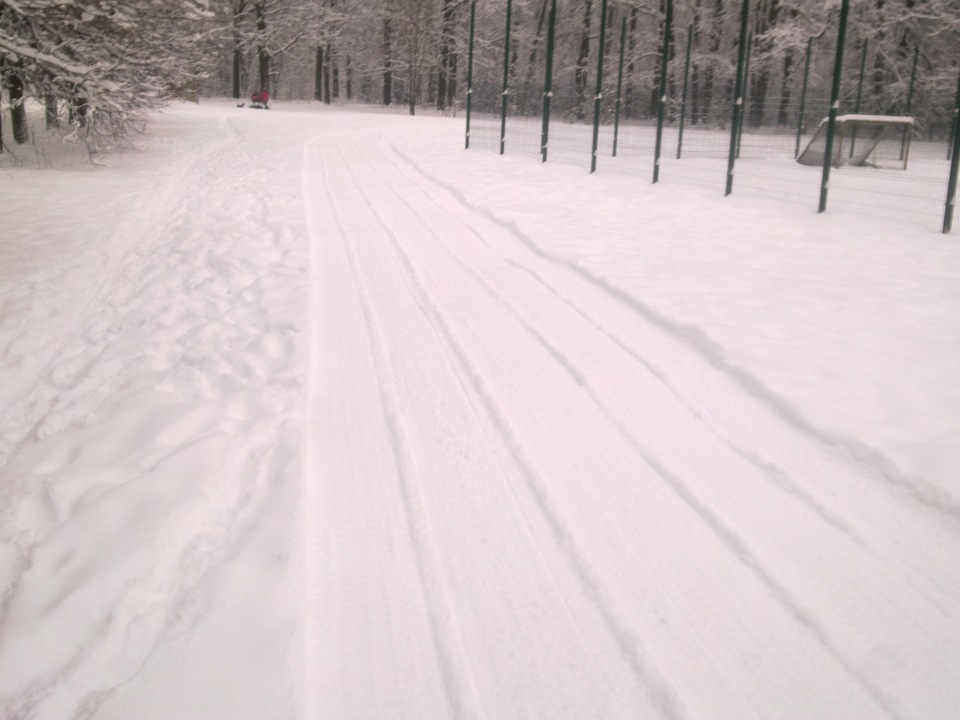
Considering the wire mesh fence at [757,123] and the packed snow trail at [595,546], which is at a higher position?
the wire mesh fence at [757,123]

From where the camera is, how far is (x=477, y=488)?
139 inches

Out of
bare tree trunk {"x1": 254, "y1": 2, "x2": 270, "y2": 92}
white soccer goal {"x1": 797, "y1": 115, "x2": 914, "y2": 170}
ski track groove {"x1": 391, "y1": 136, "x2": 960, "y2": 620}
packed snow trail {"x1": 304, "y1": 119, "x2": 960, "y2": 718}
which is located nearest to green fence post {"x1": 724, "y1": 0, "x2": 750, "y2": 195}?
white soccer goal {"x1": 797, "y1": 115, "x2": 914, "y2": 170}

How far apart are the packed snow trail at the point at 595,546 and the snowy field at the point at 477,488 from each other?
13 mm

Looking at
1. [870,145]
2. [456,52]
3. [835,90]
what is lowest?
[870,145]

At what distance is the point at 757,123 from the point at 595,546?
27955 millimetres

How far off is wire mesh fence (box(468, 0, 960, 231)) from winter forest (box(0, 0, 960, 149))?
18cm

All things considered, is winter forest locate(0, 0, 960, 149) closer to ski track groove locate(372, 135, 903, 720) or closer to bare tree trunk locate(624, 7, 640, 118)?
bare tree trunk locate(624, 7, 640, 118)

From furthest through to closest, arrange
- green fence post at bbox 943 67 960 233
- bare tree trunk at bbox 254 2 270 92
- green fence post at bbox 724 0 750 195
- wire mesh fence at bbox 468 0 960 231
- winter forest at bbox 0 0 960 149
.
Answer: bare tree trunk at bbox 254 2 270 92 < wire mesh fence at bbox 468 0 960 231 < winter forest at bbox 0 0 960 149 < green fence post at bbox 724 0 750 195 < green fence post at bbox 943 67 960 233

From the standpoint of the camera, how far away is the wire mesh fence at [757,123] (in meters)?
13.3

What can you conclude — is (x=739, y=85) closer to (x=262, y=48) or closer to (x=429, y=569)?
(x=429, y=569)

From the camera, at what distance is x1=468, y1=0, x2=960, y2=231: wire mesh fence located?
13.3 m

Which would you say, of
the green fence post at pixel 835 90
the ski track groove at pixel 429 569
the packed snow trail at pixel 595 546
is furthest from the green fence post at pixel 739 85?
the ski track groove at pixel 429 569

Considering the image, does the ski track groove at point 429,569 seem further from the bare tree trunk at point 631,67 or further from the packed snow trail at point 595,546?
the bare tree trunk at point 631,67

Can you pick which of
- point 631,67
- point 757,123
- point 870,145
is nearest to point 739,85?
point 870,145
